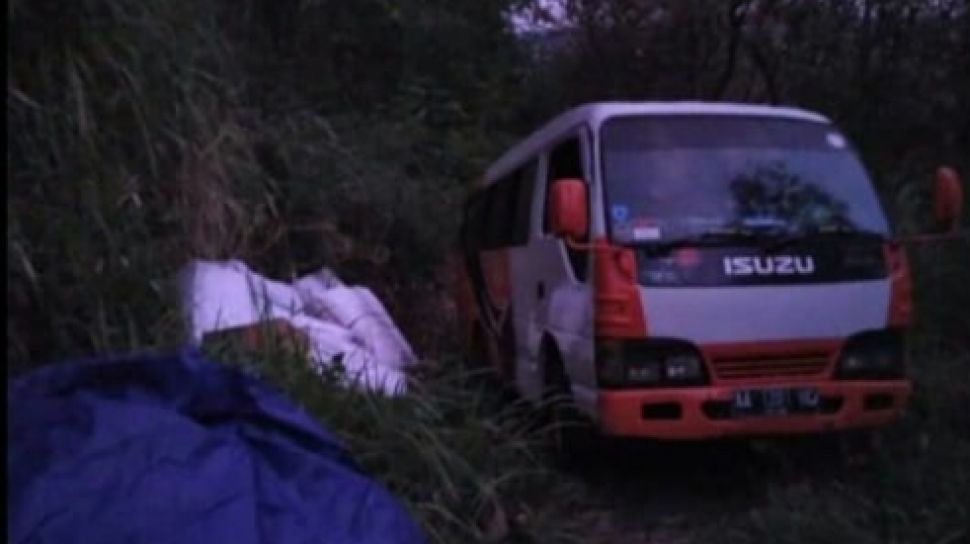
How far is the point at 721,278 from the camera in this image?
330 inches

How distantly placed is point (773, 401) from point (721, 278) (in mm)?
599

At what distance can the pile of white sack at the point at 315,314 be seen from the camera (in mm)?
8266

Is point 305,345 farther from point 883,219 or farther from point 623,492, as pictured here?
point 883,219

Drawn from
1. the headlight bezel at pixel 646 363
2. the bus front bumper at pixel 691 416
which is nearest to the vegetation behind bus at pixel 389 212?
the bus front bumper at pixel 691 416

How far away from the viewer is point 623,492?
30.0 ft

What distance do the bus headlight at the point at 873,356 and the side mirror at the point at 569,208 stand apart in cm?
137

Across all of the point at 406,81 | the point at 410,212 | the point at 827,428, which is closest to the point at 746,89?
the point at 406,81

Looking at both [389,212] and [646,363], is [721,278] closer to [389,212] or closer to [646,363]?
[646,363]

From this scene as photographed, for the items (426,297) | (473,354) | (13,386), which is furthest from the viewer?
(426,297)

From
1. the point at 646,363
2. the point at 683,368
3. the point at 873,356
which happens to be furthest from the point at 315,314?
the point at 873,356

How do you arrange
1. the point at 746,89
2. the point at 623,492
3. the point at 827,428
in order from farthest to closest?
the point at 746,89 < the point at 623,492 < the point at 827,428

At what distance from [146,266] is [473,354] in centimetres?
425

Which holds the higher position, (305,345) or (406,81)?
(406,81)

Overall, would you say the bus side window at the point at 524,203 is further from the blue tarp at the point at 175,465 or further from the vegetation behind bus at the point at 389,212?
the blue tarp at the point at 175,465
